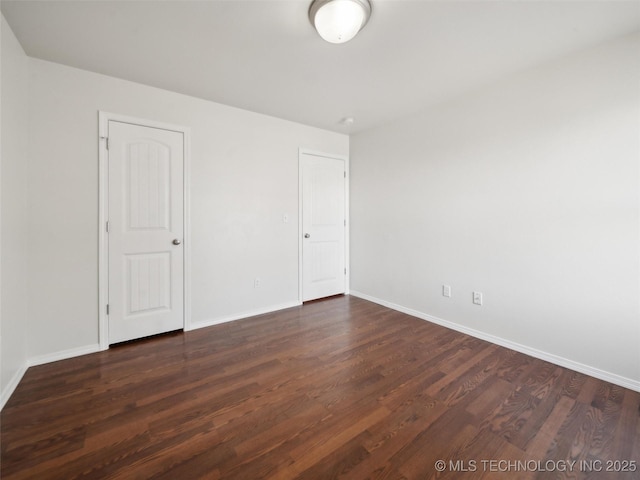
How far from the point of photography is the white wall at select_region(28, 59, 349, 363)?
2182mm

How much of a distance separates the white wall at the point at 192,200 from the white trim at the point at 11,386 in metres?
0.16

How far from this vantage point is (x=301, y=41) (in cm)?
193

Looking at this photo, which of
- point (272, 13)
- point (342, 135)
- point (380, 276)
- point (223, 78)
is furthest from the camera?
point (342, 135)

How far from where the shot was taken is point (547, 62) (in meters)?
2.21

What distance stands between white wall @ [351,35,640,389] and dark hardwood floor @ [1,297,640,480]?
384mm

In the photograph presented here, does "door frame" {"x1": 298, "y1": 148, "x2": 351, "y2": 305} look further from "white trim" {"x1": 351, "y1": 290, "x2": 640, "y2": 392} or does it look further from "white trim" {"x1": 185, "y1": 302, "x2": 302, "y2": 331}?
"white trim" {"x1": 351, "y1": 290, "x2": 640, "y2": 392}

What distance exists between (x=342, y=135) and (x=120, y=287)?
334 centimetres

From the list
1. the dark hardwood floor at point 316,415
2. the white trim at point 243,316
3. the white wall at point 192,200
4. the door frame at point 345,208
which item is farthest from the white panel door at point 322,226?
the dark hardwood floor at point 316,415

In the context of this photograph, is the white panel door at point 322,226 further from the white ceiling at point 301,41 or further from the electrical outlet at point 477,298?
the electrical outlet at point 477,298

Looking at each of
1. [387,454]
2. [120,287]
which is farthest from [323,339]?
[120,287]

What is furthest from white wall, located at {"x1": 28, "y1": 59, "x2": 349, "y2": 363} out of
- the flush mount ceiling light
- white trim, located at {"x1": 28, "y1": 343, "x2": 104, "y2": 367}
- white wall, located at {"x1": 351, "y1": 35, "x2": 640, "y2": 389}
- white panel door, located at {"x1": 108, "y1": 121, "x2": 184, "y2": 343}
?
the flush mount ceiling light

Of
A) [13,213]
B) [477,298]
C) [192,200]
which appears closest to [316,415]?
[477,298]

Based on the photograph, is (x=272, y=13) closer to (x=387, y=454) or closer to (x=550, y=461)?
(x=387, y=454)

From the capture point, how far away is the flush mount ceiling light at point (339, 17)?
155 cm
